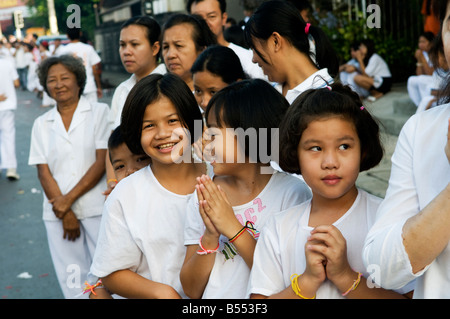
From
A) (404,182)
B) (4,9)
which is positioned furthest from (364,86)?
(4,9)

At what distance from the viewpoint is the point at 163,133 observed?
2.36 meters

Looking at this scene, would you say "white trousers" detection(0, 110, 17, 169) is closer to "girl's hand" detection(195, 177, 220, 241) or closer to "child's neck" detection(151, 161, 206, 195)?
"child's neck" detection(151, 161, 206, 195)

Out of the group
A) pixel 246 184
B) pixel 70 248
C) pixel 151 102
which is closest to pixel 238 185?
pixel 246 184

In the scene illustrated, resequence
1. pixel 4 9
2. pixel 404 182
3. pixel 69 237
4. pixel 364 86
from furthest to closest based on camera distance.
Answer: pixel 4 9 → pixel 364 86 → pixel 69 237 → pixel 404 182

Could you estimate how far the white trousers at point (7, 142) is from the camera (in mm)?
8195

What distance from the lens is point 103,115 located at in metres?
3.92

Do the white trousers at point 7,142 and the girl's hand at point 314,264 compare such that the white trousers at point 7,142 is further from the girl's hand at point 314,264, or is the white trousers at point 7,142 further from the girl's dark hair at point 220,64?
the girl's hand at point 314,264

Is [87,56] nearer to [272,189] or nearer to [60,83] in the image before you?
[60,83]

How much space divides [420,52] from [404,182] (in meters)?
6.36

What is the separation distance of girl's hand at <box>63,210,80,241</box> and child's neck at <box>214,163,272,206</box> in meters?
1.91

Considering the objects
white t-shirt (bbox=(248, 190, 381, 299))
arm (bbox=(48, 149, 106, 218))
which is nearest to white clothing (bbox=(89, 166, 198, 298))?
white t-shirt (bbox=(248, 190, 381, 299))

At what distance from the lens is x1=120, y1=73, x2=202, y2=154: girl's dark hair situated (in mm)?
2389

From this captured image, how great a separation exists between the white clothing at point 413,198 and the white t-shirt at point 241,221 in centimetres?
62
